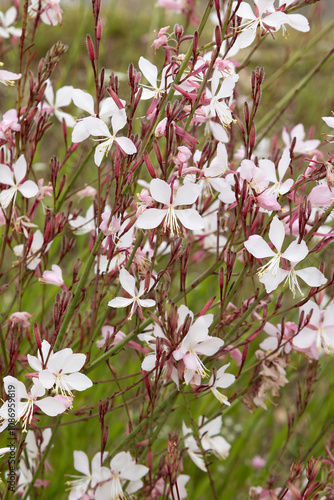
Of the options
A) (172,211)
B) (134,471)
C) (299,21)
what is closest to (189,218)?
(172,211)

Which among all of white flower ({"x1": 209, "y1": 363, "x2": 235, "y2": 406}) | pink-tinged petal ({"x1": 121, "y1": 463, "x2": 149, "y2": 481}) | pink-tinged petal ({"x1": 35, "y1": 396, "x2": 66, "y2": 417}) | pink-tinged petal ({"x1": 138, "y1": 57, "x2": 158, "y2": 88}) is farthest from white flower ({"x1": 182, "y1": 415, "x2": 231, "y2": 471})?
pink-tinged petal ({"x1": 138, "y1": 57, "x2": 158, "y2": 88})

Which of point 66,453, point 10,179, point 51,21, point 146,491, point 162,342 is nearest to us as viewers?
→ point 162,342

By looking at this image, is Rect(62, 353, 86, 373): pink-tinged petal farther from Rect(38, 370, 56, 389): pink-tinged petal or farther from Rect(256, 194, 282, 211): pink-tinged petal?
Rect(256, 194, 282, 211): pink-tinged petal

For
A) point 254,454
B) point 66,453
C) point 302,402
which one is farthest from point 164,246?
point 254,454

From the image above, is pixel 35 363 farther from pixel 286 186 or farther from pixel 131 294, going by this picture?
pixel 286 186

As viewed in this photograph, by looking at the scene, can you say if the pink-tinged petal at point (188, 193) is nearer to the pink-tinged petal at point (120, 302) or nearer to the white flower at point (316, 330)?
the pink-tinged petal at point (120, 302)

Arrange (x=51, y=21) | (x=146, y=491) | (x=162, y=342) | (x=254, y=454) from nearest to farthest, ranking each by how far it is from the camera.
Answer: (x=162, y=342)
(x=146, y=491)
(x=51, y=21)
(x=254, y=454)

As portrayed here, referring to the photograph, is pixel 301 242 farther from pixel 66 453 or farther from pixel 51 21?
pixel 66 453
